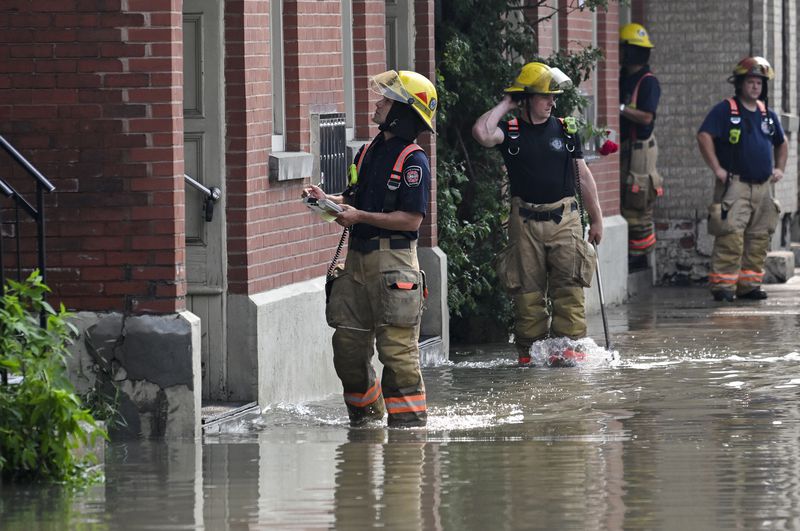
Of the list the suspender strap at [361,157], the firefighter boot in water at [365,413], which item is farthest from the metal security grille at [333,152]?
the firefighter boot in water at [365,413]

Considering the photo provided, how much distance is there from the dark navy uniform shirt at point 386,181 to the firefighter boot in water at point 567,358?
3696 mm

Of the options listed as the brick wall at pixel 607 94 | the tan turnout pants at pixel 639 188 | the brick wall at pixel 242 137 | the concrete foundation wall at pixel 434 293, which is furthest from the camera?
the tan turnout pants at pixel 639 188

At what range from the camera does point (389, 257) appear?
1044cm

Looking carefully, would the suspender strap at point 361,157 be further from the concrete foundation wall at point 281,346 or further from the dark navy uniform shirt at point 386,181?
the concrete foundation wall at point 281,346

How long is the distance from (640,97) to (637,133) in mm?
387

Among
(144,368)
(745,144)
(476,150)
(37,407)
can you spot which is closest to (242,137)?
(144,368)

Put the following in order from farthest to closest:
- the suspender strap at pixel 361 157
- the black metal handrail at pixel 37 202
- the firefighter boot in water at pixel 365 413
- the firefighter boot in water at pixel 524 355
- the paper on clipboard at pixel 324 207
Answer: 1. the firefighter boot in water at pixel 524 355
2. the firefighter boot in water at pixel 365 413
3. the suspender strap at pixel 361 157
4. the paper on clipboard at pixel 324 207
5. the black metal handrail at pixel 37 202

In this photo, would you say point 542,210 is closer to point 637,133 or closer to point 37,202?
point 37,202

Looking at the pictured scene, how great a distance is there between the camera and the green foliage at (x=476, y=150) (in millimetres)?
15266

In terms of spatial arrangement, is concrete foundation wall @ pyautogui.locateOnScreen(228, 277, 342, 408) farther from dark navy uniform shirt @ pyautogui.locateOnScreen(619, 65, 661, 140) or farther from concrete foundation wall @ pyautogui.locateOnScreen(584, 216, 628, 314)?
dark navy uniform shirt @ pyautogui.locateOnScreen(619, 65, 661, 140)

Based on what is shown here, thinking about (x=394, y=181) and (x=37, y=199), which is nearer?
(x=37, y=199)

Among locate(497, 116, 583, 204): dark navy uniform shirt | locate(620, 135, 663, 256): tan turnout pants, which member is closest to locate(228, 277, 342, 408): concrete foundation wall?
locate(497, 116, 583, 204): dark navy uniform shirt

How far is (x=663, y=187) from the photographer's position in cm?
2170

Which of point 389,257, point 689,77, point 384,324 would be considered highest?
point 689,77
